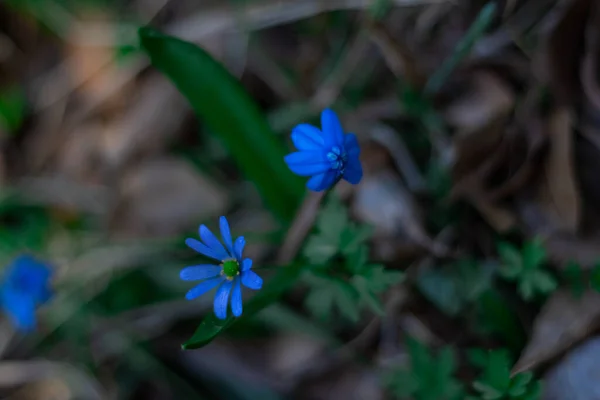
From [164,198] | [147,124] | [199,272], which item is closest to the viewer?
[199,272]

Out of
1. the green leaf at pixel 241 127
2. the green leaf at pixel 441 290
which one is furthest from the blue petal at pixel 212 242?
the green leaf at pixel 441 290

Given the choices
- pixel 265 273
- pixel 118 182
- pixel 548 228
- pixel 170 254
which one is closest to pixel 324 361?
pixel 265 273

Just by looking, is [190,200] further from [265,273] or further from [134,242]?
[265,273]

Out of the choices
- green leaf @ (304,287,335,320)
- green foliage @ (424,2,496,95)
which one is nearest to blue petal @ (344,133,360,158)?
green leaf @ (304,287,335,320)

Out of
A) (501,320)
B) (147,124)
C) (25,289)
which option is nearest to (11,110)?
(147,124)

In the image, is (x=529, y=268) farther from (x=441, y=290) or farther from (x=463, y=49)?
(x=463, y=49)

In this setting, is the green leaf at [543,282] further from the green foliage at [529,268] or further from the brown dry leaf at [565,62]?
the brown dry leaf at [565,62]

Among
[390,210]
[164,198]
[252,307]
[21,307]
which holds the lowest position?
[252,307]
